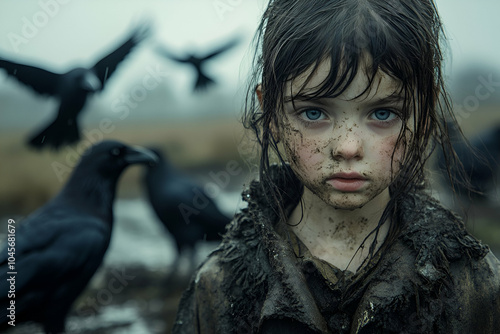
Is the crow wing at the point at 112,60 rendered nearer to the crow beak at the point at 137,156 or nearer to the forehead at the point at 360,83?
the crow beak at the point at 137,156

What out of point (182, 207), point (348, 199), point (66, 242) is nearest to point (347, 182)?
point (348, 199)

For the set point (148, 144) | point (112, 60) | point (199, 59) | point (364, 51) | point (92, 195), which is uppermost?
point (364, 51)

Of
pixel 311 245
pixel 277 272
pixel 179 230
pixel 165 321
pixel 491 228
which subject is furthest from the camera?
pixel 491 228

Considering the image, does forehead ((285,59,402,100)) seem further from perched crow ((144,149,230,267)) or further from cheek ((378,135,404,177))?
perched crow ((144,149,230,267))

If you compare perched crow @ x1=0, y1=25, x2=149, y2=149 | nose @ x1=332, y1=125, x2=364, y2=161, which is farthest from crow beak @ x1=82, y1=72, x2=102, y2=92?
nose @ x1=332, y1=125, x2=364, y2=161

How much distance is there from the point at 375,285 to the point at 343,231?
7.8 inches

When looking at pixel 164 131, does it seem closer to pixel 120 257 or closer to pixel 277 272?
pixel 120 257

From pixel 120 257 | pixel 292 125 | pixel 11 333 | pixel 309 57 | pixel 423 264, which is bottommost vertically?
pixel 120 257

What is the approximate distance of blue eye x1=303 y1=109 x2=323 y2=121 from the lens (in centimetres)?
130

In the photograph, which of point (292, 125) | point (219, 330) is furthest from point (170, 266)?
point (292, 125)

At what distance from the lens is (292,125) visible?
1.33 metres

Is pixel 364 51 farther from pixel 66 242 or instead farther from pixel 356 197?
pixel 66 242

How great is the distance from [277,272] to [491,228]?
13.5ft

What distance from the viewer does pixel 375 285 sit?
1.29 m
